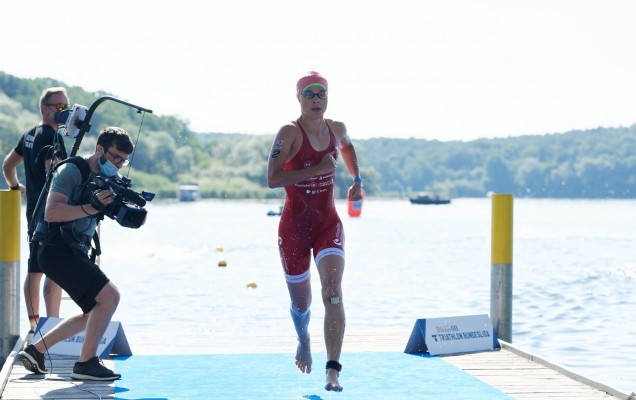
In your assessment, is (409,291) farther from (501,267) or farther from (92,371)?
(92,371)

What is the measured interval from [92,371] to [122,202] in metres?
1.39

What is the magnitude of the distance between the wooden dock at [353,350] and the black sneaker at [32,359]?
72mm

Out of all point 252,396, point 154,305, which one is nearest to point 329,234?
point 252,396

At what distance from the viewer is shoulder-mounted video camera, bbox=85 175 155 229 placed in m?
7.09

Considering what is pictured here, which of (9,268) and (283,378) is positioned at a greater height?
(9,268)

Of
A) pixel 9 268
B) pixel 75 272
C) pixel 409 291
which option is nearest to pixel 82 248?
pixel 75 272

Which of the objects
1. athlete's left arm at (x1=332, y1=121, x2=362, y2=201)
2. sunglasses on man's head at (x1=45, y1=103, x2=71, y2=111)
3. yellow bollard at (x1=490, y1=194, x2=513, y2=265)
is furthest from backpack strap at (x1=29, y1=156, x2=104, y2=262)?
yellow bollard at (x1=490, y1=194, x2=513, y2=265)

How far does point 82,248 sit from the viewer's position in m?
7.49

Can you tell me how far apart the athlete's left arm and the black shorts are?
195 cm

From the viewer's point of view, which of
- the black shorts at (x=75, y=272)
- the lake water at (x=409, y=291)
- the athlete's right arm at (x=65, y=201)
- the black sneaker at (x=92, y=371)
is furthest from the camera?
the lake water at (x=409, y=291)

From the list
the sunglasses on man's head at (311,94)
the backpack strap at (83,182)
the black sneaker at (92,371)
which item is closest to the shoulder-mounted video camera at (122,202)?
the backpack strap at (83,182)

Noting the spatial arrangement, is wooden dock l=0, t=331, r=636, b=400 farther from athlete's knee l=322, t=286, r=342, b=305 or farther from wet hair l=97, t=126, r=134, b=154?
wet hair l=97, t=126, r=134, b=154

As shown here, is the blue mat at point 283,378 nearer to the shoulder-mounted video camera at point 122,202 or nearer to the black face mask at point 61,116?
the shoulder-mounted video camera at point 122,202

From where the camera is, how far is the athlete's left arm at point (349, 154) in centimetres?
762
